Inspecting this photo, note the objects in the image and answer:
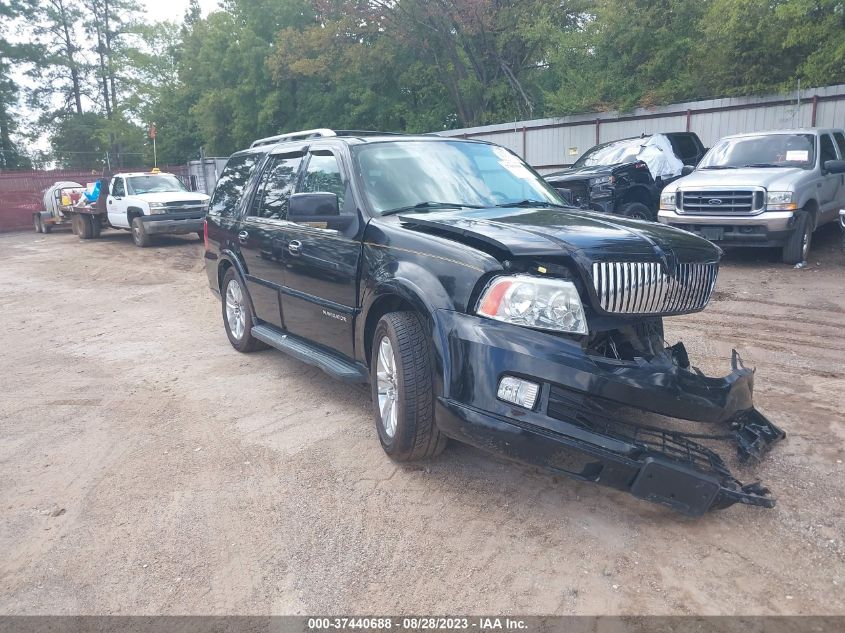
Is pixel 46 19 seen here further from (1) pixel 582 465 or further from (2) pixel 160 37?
(1) pixel 582 465

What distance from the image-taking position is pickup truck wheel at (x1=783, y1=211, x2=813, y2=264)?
9398 mm

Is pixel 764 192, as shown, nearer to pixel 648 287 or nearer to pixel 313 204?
pixel 648 287

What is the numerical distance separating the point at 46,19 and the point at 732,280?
51928 mm

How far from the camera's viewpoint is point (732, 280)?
29.9 feet

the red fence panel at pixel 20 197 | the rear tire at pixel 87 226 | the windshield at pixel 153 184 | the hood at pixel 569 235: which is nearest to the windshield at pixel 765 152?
the hood at pixel 569 235

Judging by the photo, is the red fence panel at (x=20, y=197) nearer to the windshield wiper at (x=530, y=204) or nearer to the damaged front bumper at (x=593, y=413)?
the windshield wiper at (x=530, y=204)

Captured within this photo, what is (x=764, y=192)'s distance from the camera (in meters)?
9.25

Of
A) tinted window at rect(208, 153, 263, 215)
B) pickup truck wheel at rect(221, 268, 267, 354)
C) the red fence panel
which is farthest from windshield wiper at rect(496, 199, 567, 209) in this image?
the red fence panel

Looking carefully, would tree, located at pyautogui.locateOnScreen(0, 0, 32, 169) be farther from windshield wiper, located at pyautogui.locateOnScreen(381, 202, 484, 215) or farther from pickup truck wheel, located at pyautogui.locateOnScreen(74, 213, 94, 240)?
windshield wiper, located at pyautogui.locateOnScreen(381, 202, 484, 215)

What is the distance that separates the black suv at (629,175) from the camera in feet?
36.9

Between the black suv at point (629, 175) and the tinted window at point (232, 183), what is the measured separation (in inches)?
223

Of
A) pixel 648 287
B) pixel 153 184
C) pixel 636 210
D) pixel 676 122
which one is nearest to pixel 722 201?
pixel 636 210

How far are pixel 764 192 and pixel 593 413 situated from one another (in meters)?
7.48

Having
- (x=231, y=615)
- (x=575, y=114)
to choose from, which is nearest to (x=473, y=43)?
(x=575, y=114)
